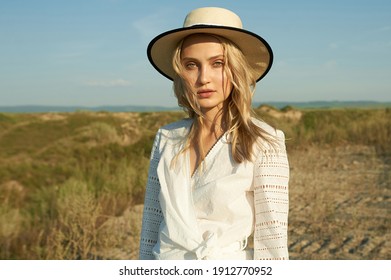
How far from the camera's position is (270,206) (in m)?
1.62

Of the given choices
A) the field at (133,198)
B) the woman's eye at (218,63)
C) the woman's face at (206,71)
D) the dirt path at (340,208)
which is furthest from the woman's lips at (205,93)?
the dirt path at (340,208)

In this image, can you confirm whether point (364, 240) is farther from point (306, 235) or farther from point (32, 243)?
point (32, 243)

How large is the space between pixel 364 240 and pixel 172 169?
4192 millimetres

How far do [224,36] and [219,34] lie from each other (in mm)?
27

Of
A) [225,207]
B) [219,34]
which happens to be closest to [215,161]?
[225,207]

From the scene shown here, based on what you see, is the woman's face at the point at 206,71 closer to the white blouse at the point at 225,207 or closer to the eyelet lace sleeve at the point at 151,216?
the white blouse at the point at 225,207

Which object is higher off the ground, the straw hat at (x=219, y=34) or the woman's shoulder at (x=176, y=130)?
the straw hat at (x=219, y=34)

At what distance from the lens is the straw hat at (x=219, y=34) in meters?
1.77

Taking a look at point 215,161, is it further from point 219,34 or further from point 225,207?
point 219,34

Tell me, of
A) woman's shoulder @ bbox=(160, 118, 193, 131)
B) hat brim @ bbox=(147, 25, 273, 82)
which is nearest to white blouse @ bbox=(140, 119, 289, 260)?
woman's shoulder @ bbox=(160, 118, 193, 131)

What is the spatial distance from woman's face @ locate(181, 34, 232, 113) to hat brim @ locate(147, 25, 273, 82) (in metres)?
0.05

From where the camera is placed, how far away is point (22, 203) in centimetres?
767

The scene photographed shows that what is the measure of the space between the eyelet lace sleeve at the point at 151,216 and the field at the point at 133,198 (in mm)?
2591
